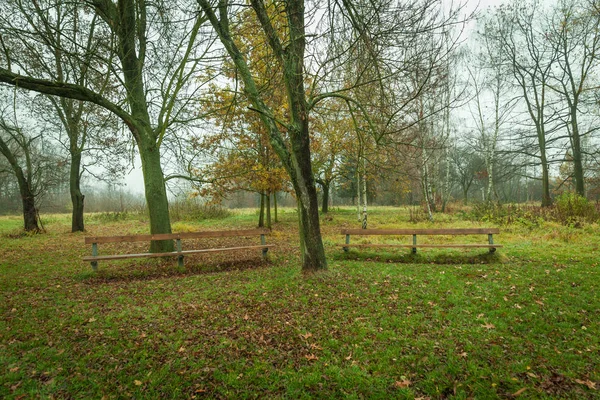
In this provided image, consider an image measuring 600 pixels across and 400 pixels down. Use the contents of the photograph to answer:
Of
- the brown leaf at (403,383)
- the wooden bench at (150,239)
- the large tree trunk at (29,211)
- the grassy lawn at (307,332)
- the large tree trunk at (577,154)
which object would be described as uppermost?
the large tree trunk at (577,154)

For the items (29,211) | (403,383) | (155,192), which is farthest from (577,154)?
(29,211)

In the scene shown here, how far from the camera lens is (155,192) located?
25.0 ft

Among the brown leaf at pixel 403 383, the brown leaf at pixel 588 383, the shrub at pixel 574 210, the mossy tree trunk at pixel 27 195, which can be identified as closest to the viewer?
the brown leaf at pixel 588 383

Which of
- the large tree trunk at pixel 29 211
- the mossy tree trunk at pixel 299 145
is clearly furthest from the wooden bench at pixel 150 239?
the large tree trunk at pixel 29 211

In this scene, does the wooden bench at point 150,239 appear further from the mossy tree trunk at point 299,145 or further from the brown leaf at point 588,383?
the brown leaf at point 588,383

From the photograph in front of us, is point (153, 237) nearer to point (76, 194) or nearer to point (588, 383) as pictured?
point (588, 383)

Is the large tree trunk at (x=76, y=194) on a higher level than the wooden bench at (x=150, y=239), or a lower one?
higher

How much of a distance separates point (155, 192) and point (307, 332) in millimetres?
5760

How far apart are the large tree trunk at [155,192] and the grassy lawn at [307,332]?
51.5 inches

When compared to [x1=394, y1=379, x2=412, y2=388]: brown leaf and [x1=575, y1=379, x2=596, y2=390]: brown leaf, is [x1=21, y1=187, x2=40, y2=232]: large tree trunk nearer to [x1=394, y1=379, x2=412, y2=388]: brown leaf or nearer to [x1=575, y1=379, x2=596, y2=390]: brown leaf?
[x1=394, y1=379, x2=412, y2=388]: brown leaf

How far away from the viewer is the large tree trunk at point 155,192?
7.55m

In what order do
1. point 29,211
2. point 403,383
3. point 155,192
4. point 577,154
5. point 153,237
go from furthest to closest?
point 577,154 < point 29,211 < point 155,192 < point 153,237 < point 403,383

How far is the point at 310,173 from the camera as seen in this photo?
5625 millimetres

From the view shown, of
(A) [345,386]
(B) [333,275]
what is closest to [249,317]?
(A) [345,386]
